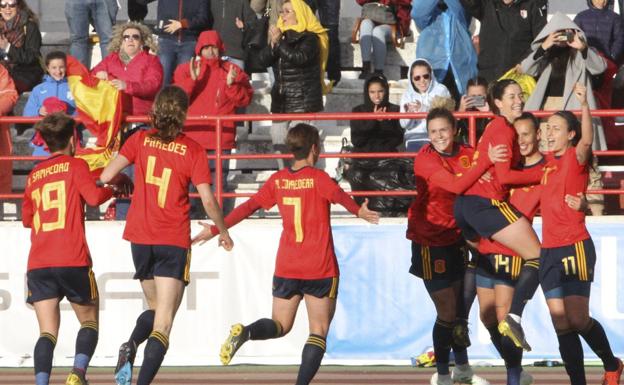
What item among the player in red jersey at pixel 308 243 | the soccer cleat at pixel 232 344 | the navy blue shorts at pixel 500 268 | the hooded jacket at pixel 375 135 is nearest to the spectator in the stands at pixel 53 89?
the hooded jacket at pixel 375 135

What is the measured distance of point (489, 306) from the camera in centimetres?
1189

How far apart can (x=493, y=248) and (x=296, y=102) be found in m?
4.68

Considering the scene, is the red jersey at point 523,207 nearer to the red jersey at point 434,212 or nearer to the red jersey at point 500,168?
the red jersey at point 500,168

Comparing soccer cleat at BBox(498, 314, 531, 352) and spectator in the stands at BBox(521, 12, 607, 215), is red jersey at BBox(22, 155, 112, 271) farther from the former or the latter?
spectator in the stands at BBox(521, 12, 607, 215)

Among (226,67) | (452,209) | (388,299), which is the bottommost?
(388,299)

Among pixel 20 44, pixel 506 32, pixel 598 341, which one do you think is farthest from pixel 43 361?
pixel 506 32

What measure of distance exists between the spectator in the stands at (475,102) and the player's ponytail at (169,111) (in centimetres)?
467

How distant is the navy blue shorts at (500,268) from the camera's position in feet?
38.4

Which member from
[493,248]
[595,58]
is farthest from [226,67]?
[493,248]

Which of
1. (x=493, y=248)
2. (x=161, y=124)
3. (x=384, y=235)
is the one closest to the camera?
(x=161, y=124)

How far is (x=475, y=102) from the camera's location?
1477 cm

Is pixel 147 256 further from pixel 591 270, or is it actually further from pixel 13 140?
pixel 13 140

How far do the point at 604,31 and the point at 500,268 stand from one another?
5450 millimetres

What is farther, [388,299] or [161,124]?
[388,299]
